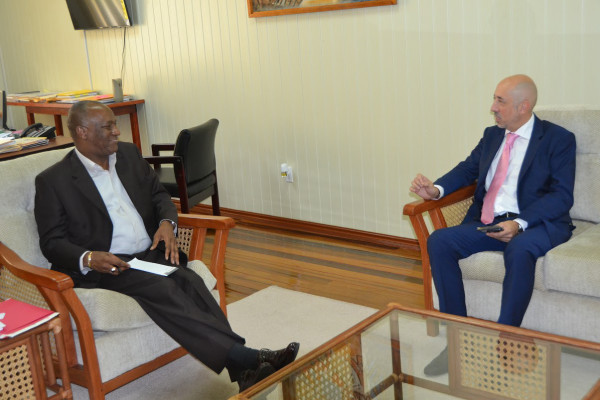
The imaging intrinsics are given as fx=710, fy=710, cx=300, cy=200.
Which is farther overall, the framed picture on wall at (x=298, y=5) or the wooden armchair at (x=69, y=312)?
the framed picture on wall at (x=298, y=5)

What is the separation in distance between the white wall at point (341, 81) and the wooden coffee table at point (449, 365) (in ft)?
6.04

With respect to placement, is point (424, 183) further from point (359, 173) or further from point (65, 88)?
point (65, 88)

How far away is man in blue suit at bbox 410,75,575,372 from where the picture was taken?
9.18 feet

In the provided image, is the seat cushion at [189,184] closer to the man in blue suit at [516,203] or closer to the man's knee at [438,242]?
the man in blue suit at [516,203]

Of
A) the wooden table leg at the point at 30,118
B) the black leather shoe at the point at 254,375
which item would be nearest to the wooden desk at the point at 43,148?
the wooden table leg at the point at 30,118

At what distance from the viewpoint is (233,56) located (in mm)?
5082

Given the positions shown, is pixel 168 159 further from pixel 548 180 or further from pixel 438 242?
pixel 548 180

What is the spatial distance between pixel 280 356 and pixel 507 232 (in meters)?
1.07

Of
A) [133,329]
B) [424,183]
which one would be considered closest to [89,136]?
[133,329]

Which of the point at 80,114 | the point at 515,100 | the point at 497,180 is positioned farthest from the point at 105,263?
the point at 515,100

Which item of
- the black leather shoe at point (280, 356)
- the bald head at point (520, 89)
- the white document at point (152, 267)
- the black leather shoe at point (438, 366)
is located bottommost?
the black leather shoe at point (280, 356)

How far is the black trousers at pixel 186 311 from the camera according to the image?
2633mm

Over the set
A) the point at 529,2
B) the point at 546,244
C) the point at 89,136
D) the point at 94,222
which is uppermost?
the point at 529,2

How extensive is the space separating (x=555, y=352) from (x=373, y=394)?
21.7 inches
